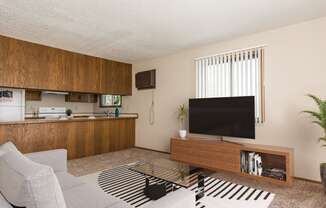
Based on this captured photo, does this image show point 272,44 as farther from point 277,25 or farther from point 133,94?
point 133,94

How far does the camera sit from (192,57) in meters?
4.20

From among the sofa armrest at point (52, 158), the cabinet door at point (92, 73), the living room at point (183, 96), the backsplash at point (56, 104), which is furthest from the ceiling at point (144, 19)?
the backsplash at point (56, 104)

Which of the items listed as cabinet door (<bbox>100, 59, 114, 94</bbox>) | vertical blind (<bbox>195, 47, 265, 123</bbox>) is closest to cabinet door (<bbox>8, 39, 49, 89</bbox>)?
cabinet door (<bbox>100, 59, 114, 94</bbox>)

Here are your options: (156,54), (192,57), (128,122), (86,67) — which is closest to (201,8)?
(192,57)

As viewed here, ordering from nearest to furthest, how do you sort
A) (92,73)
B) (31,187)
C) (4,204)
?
1. (31,187)
2. (4,204)
3. (92,73)

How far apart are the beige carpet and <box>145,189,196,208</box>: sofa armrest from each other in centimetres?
146

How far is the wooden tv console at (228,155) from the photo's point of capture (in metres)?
2.63

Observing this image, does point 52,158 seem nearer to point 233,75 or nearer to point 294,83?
point 233,75

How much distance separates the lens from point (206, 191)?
8.31ft

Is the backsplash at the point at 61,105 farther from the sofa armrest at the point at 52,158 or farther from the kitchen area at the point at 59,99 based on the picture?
the sofa armrest at the point at 52,158

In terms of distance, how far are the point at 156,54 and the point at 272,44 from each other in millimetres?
2454

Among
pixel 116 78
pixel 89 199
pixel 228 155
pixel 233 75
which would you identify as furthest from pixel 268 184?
pixel 116 78

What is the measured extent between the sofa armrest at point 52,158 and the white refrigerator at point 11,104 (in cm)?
260

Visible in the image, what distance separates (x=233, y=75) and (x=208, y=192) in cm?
212
